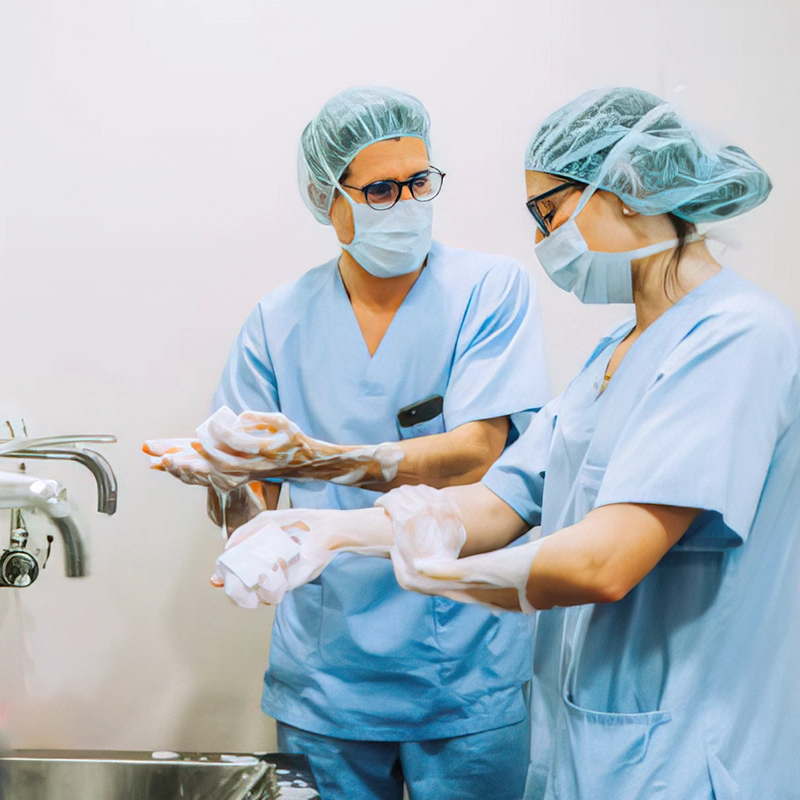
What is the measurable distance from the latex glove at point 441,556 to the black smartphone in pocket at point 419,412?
331mm

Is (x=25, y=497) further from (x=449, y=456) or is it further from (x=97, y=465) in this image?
(x=449, y=456)

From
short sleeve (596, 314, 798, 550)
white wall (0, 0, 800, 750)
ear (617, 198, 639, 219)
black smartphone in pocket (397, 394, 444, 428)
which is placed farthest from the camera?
white wall (0, 0, 800, 750)

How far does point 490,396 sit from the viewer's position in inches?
60.8

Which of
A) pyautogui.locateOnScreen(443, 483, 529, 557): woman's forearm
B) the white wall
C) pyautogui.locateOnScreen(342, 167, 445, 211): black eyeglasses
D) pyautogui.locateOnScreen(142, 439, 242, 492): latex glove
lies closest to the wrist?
pyautogui.locateOnScreen(443, 483, 529, 557): woman's forearm

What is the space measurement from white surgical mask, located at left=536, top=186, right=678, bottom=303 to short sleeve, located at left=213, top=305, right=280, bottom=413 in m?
0.64

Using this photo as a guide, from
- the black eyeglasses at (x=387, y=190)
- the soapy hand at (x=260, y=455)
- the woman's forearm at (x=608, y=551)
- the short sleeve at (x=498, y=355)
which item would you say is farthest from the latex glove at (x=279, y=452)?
the woman's forearm at (x=608, y=551)

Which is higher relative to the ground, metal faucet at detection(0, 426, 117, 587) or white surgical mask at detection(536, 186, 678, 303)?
white surgical mask at detection(536, 186, 678, 303)

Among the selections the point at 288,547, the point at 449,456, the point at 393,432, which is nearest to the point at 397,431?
the point at 393,432

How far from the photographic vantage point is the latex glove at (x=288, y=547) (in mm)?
1115

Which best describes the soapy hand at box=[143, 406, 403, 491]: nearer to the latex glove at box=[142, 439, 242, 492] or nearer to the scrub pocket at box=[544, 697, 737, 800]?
the latex glove at box=[142, 439, 242, 492]

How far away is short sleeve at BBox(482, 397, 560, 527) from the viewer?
1296mm

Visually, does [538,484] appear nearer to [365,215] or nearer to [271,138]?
[365,215]

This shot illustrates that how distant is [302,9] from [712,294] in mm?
1107

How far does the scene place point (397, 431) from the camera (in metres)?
1.59
